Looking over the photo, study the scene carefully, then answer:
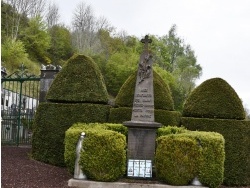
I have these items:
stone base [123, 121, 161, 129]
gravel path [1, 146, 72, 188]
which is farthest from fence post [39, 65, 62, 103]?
stone base [123, 121, 161, 129]

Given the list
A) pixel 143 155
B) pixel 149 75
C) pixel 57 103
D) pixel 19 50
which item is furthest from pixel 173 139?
pixel 19 50

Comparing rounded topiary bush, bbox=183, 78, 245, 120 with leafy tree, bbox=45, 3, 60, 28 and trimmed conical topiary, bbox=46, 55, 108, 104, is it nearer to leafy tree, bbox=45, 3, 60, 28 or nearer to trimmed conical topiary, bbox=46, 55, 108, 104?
trimmed conical topiary, bbox=46, 55, 108, 104

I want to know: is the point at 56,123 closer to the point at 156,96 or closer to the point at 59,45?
the point at 156,96

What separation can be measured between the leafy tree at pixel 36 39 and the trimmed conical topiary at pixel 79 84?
25743mm

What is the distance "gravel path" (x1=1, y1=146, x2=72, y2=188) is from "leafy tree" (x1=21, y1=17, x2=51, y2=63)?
2604 cm

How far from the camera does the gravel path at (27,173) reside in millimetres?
7027

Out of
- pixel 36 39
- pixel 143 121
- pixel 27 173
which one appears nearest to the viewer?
pixel 27 173

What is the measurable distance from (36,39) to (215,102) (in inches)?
1120

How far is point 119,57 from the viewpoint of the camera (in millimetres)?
35750

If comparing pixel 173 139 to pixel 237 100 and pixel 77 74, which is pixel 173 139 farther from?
pixel 77 74

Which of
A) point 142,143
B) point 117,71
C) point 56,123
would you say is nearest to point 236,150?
point 142,143

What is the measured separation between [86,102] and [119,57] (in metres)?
26.3

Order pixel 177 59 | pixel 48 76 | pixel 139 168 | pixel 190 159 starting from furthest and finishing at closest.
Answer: pixel 177 59, pixel 48 76, pixel 139 168, pixel 190 159

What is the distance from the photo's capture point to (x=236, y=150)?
9094 millimetres
